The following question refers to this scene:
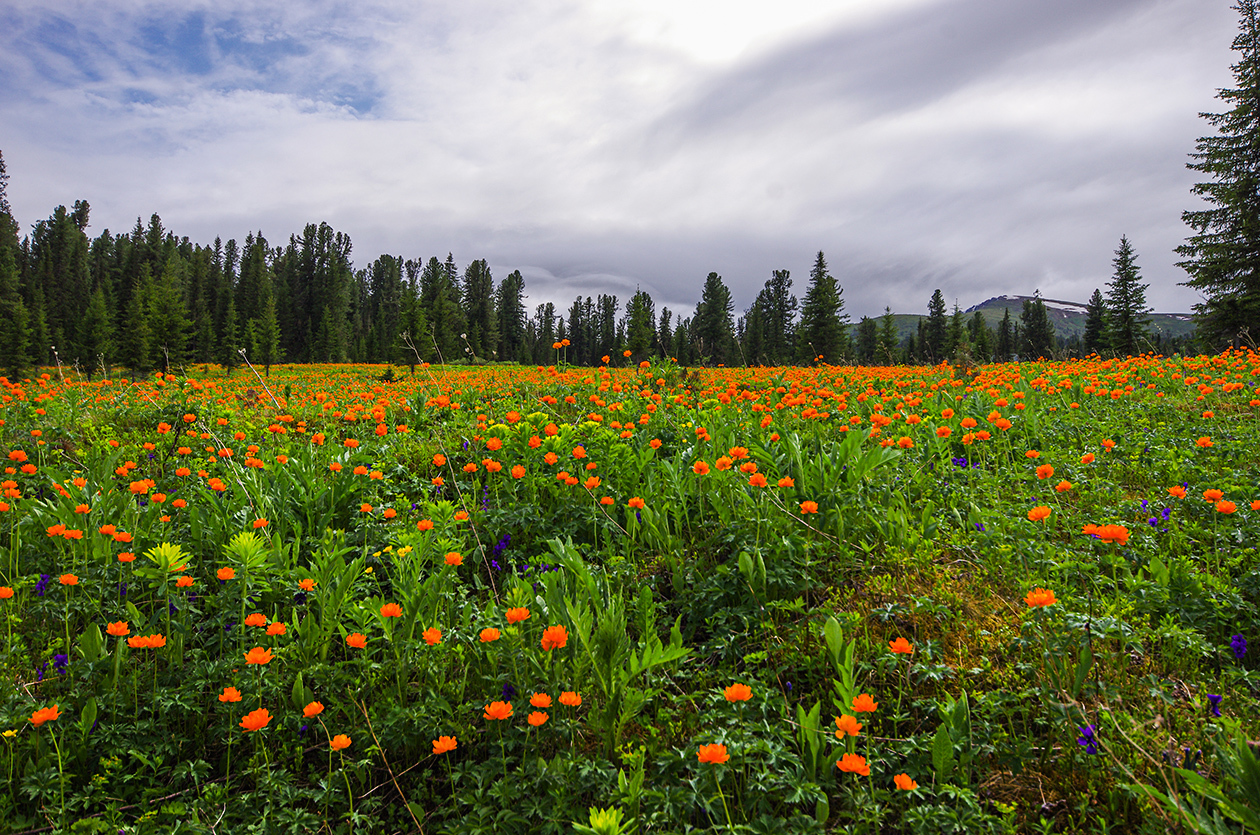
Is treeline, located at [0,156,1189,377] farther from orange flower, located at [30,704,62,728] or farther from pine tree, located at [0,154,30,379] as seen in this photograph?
orange flower, located at [30,704,62,728]

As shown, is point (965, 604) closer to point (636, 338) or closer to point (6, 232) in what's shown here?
point (636, 338)

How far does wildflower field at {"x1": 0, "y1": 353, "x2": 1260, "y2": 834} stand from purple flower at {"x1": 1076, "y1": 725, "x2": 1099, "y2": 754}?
3 cm

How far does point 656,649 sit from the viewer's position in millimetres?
2029

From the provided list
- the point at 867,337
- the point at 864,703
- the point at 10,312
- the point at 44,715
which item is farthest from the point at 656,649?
the point at 867,337

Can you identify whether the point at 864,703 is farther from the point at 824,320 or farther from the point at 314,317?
the point at 314,317

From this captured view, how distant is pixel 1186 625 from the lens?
222cm

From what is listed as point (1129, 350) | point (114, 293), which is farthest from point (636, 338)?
point (114, 293)

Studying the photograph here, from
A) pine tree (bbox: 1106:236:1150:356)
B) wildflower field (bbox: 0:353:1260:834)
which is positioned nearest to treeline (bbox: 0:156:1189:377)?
pine tree (bbox: 1106:236:1150:356)

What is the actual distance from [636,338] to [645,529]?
4704 cm

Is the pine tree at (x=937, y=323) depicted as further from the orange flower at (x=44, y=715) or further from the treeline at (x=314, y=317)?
the orange flower at (x=44, y=715)

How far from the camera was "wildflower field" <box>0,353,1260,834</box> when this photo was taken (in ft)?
5.70

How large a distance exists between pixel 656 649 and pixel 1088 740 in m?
1.41

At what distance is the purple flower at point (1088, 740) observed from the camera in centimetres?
170

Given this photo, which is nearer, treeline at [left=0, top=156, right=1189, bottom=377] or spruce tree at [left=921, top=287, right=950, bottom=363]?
treeline at [left=0, top=156, right=1189, bottom=377]
